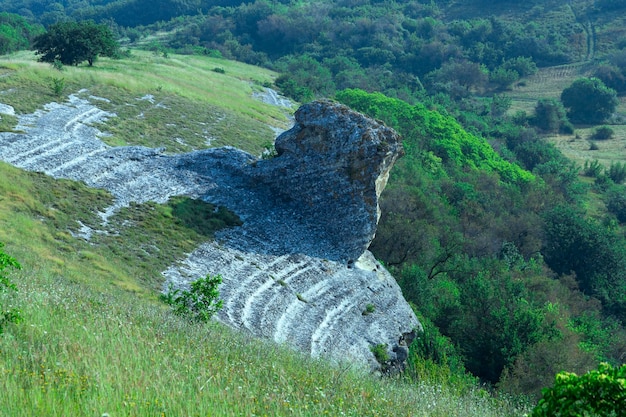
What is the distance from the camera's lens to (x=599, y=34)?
130375 mm

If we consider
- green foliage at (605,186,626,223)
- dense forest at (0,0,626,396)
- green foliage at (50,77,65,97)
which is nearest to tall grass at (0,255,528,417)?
dense forest at (0,0,626,396)

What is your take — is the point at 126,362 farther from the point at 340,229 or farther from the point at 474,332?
the point at 474,332

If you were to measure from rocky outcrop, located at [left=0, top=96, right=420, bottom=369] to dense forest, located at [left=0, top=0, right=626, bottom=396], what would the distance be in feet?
9.95

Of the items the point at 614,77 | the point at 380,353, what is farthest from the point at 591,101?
the point at 380,353

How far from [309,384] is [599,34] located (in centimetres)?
14062

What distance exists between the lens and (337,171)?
27047 mm

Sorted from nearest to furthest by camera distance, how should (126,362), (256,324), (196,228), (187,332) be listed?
1. (126,362)
2. (187,332)
3. (256,324)
4. (196,228)

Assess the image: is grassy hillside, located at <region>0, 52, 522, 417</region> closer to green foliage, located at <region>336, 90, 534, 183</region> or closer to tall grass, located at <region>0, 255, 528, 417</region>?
tall grass, located at <region>0, 255, 528, 417</region>

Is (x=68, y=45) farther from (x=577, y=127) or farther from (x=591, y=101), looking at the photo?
(x=591, y=101)

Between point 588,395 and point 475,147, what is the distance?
2583 inches

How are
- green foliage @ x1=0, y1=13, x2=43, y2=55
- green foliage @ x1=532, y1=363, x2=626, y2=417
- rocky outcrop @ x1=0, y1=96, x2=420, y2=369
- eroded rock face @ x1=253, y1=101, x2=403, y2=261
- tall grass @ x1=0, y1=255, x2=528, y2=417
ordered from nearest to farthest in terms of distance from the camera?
green foliage @ x1=532, y1=363, x2=626, y2=417, tall grass @ x1=0, y1=255, x2=528, y2=417, rocky outcrop @ x1=0, y1=96, x2=420, y2=369, eroded rock face @ x1=253, y1=101, x2=403, y2=261, green foliage @ x1=0, y1=13, x2=43, y2=55

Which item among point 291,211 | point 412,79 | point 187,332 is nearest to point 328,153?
point 291,211

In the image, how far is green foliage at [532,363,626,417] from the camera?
5.46 m

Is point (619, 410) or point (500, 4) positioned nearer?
point (619, 410)
